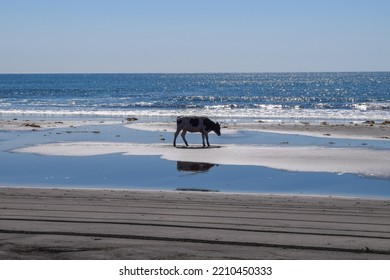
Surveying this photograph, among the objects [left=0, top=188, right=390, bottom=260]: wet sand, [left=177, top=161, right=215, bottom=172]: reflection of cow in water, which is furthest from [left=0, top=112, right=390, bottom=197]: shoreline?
[left=0, top=188, right=390, bottom=260]: wet sand

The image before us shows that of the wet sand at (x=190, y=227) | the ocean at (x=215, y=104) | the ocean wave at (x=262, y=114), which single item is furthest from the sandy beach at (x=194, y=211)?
the ocean at (x=215, y=104)

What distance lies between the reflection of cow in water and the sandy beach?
0.06 meters

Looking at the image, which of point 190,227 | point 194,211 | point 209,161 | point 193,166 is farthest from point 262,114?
point 190,227

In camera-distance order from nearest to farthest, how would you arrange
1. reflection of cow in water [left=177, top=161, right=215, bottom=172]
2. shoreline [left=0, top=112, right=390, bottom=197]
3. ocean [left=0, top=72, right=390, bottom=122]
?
shoreline [left=0, top=112, right=390, bottom=197]
reflection of cow in water [left=177, top=161, right=215, bottom=172]
ocean [left=0, top=72, right=390, bottom=122]

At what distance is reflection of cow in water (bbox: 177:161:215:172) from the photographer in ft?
58.7

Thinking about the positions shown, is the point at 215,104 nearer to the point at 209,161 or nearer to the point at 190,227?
the point at 209,161

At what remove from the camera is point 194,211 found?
1071 centimetres

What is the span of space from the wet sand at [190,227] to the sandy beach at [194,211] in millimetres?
13

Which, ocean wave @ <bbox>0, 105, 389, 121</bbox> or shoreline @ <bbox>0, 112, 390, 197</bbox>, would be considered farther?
ocean wave @ <bbox>0, 105, 389, 121</bbox>

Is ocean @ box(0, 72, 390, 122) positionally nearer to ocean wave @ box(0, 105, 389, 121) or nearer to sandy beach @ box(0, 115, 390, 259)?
ocean wave @ box(0, 105, 389, 121)

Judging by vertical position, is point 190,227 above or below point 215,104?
above

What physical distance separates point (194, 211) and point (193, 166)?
7784 mm
